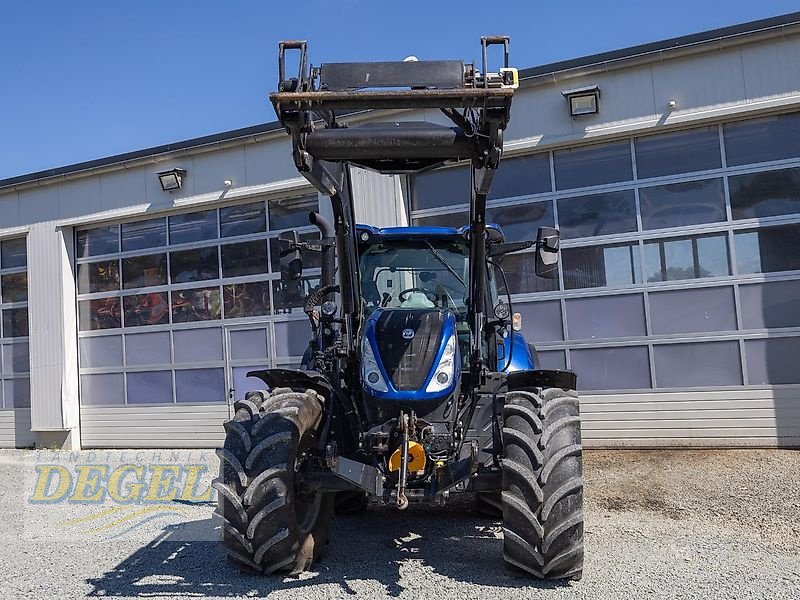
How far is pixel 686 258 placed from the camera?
373 inches

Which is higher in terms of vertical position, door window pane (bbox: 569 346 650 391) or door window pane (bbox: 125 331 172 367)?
door window pane (bbox: 125 331 172 367)

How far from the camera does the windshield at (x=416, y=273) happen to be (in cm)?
591

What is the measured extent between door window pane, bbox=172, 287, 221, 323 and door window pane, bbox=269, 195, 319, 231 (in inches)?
61.0

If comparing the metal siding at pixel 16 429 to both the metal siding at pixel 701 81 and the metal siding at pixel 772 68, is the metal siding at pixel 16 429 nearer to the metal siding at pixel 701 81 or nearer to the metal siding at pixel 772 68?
the metal siding at pixel 701 81

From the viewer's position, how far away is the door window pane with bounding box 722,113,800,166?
9086mm

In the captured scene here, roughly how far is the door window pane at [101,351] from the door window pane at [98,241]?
5.06 ft

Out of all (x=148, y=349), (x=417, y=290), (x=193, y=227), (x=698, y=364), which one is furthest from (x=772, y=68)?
(x=148, y=349)

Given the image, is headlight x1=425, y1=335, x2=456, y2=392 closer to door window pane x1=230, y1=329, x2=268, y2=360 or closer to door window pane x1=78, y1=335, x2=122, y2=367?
door window pane x1=230, y1=329, x2=268, y2=360

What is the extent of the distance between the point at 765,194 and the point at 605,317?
2.41m

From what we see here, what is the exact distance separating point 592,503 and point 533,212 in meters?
4.35

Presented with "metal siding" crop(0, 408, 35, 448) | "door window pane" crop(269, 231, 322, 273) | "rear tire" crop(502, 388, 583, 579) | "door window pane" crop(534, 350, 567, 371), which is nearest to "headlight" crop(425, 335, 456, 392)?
"rear tire" crop(502, 388, 583, 579)

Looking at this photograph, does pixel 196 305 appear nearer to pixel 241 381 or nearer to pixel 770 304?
pixel 241 381

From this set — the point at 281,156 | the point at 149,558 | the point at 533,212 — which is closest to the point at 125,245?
the point at 281,156

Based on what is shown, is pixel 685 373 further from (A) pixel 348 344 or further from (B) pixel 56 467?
A: (B) pixel 56 467
